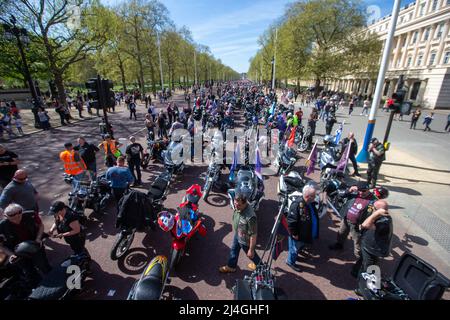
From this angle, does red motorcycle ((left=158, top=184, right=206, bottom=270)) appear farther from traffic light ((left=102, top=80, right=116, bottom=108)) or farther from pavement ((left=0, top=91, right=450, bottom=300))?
traffic light ((left=102, top=80, right=116, bottom=108))

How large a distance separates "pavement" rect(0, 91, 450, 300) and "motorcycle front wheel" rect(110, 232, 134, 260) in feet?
0.50

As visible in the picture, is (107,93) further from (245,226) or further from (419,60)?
(419,60)

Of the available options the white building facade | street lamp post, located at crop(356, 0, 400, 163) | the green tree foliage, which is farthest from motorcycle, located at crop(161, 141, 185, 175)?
the white building facade

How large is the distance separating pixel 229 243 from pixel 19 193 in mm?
4565

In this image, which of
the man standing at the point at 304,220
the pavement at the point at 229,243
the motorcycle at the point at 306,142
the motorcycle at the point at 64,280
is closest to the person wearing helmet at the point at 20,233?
the motorcycle at the point at 64,280

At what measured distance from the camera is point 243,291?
2895 mm

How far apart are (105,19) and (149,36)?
15.2 metres

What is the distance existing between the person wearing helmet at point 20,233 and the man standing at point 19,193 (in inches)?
46.3

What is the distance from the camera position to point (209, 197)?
677 cm

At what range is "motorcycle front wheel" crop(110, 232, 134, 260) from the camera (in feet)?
13.7

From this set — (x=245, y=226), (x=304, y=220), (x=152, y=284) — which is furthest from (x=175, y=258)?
(x=304, y=220)

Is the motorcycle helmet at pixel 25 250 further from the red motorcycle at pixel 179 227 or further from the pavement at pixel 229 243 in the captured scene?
the red motorcycle at pixel 179 227

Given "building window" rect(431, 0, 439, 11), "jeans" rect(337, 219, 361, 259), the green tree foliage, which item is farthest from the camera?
"building window" rect(431, 0, 439, 11)
